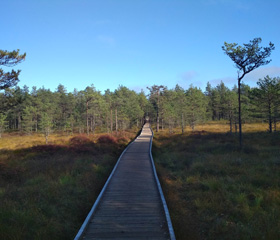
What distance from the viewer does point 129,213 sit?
666cm

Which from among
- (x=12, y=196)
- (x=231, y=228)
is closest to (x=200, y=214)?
(x=231, y=228)

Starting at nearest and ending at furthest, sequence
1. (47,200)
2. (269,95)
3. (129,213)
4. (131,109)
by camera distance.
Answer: (129,213) < (47,200) < (269,95) < (131,109)

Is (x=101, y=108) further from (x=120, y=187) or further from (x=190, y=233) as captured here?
(x=190, y=233)

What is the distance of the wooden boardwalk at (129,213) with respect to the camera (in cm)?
534

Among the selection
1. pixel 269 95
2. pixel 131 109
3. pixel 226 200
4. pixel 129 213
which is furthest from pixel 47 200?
pixel 131 109

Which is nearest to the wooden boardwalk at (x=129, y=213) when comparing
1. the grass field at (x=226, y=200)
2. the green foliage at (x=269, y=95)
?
the grass field at (x=226, y=200)

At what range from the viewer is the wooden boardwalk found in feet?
17.5

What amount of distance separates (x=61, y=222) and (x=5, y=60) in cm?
1229

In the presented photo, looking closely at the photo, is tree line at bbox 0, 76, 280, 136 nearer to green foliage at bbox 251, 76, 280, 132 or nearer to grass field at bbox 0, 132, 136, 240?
green foliage at bbox 251, 76, 280, 132

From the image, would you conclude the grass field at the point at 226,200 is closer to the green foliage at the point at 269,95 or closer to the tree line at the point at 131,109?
the tree line at the point at 131,109

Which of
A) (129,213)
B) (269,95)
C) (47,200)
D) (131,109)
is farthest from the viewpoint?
(131,109)

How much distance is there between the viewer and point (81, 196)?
834cm

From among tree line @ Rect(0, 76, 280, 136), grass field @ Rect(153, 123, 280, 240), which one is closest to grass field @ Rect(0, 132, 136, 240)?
grass field @ Rect(153, 123, 280, 240)

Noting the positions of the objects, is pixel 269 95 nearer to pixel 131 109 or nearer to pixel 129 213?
pixel 129 213
